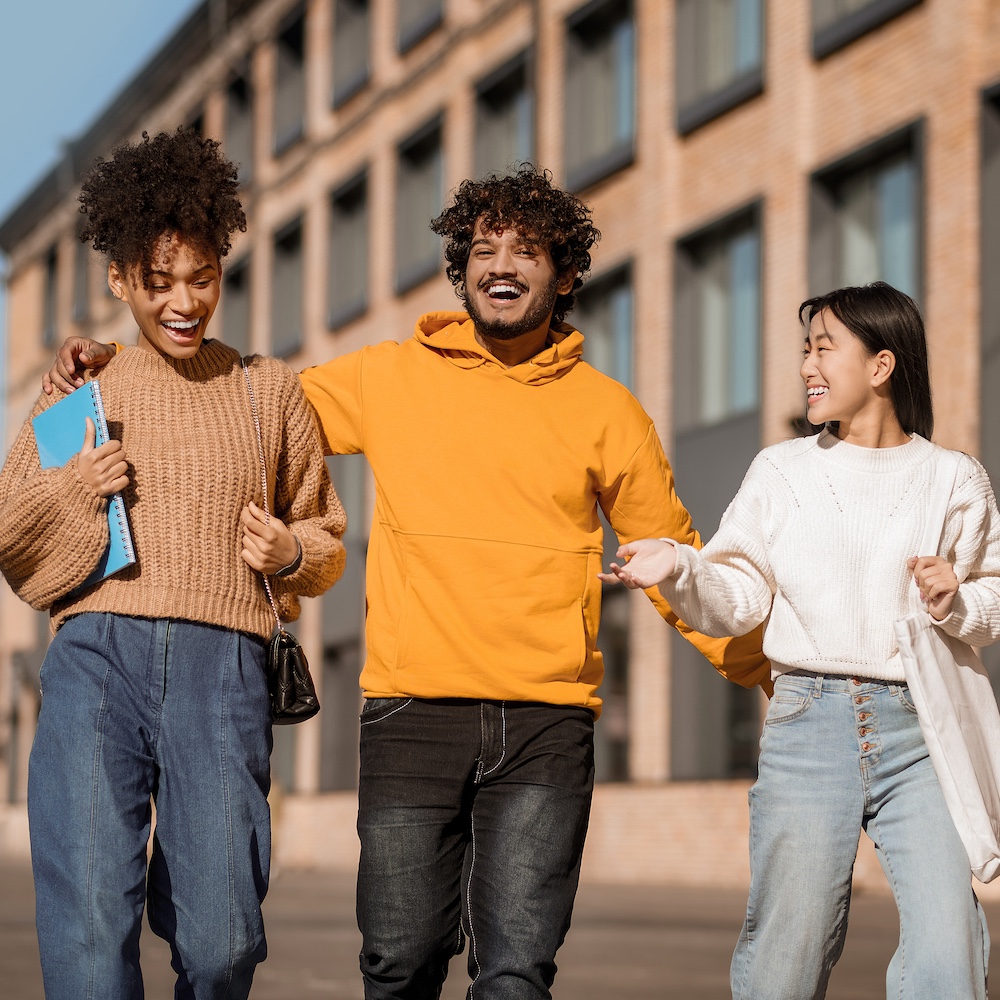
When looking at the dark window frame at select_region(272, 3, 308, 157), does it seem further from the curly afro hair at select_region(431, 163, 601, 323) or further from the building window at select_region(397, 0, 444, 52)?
the curly afro hair at select_region(431, 163, 601, 323)

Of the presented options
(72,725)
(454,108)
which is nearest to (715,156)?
(454,108)

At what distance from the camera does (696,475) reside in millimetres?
19828

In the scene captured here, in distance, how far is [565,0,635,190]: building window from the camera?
22094 mm

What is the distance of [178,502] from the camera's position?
4.52 meters

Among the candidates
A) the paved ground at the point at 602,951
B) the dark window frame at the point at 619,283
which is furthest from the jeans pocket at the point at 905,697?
the dark window frame at the point at 619,283

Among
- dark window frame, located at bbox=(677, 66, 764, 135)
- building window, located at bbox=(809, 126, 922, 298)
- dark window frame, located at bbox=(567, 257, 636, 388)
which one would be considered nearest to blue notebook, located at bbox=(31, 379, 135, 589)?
building window, located at bbox=(809, 126, 922, 298)

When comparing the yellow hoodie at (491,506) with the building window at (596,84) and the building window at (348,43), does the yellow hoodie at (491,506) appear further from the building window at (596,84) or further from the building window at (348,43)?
the building window at (348,43)

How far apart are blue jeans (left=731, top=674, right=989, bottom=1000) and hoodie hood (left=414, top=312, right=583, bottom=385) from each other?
3.57 ft

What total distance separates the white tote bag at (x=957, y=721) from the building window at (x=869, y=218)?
484 inches

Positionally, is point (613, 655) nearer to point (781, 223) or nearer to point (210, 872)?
point (781, 223)

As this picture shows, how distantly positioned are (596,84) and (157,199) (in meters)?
18.6

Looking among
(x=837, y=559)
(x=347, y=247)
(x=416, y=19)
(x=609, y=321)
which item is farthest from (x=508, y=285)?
(x=347, y=247)

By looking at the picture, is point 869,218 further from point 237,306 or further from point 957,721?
point 237,306

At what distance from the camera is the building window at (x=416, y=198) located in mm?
26797
